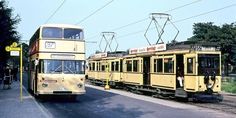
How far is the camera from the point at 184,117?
54.2 feet

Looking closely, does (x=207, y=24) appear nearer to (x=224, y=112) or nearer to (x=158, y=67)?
(x=158, y=67)

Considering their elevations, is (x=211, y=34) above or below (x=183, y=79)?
above

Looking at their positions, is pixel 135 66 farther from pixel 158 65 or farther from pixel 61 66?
pixel 61 66

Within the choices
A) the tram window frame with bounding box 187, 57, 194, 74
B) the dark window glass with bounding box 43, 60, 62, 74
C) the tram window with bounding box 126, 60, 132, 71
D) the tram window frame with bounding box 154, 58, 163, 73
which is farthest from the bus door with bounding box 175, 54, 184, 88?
the tram window with bounding box 126, 60, 132, 71

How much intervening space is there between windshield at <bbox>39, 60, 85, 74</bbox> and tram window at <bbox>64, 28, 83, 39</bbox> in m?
1.24

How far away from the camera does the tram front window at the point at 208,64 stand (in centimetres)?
2369

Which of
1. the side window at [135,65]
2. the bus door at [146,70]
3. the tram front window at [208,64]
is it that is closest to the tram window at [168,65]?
the tram front window at [208,64]

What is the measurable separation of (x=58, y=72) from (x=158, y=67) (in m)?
7.25

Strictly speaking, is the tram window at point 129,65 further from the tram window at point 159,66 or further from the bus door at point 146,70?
the tram window at point 159,66

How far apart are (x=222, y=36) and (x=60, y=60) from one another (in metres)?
58.5

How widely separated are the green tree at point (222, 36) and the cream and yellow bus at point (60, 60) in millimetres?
52410

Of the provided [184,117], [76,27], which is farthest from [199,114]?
[76,27]

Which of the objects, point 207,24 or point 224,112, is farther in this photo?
point 207,24

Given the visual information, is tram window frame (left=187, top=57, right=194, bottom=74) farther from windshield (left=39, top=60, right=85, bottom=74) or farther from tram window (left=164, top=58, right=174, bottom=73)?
windshield (left=39, top=60, right=85, bottom=74)
